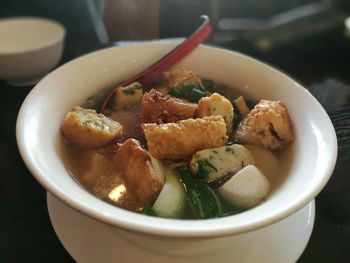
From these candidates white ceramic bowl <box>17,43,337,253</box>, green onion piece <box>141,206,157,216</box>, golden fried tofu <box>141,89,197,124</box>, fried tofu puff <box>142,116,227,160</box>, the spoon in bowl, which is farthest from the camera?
the spoon in bowl

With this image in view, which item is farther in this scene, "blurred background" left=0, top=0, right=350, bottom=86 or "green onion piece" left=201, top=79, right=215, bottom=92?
"blurred background" left=0, top=0, right=350, bottom=86

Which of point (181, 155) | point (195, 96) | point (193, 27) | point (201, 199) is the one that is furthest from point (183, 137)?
point (193, 27)

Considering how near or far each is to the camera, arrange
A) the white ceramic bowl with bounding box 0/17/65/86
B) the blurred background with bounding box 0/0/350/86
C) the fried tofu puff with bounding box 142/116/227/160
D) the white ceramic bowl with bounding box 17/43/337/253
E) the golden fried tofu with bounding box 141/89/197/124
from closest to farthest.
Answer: the white ceramic bowl with bounding box 17/43/337/253 → the fried tofu puff with bounding box 142/116/227/160 → the golden fried tofu with bounding box 141/89/197/124 → the white ceramic bowl with bounding box 0/17/65/86 → the blurred background with bounding box 0/0/350/86

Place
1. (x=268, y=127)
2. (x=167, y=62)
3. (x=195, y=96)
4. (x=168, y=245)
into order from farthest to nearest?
(x=167, y=62) < (x=195, y=96) < (x=268, y=127) < (x=168, y=245)

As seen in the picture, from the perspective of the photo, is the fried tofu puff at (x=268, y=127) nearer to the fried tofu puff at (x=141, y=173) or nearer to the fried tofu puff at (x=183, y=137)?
the fried tofu puff at (x=183, y=137)

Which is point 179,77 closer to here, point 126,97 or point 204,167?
point 126,97

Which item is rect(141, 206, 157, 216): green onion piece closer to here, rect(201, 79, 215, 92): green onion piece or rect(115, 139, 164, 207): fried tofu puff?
rect(115, 139, 164, 207): fried tofu puff

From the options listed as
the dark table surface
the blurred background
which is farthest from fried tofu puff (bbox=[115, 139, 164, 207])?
the blurred background
